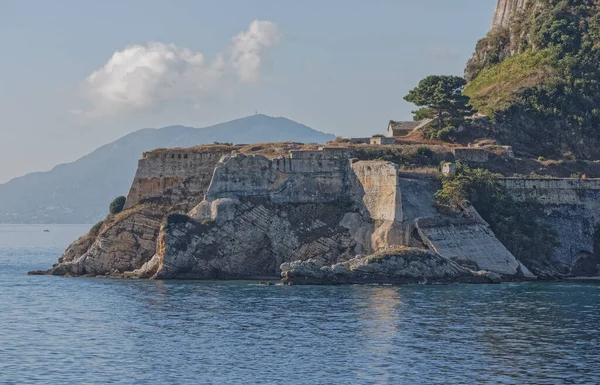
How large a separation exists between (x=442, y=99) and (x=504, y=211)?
20578 mm

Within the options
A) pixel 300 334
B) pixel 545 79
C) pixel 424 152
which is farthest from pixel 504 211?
pixel 300 334

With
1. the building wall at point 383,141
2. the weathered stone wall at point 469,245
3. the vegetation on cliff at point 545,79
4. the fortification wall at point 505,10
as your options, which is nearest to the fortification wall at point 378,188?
the weathered stone wall at point 469,245

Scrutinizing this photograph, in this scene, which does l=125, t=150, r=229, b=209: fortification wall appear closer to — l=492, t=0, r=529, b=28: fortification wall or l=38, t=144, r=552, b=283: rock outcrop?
l=38, t=144, r=552, b=283: rock outcrop

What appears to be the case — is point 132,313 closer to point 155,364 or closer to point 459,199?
point 155,364

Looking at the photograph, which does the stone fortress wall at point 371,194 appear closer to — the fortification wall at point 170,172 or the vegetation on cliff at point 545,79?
the fortification wall at point 170,172

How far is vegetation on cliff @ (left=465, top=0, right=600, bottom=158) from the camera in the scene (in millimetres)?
107125

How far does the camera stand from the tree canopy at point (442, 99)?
339ft

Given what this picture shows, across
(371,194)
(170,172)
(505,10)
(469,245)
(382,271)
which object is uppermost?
(505,10)

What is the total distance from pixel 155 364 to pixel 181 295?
23.4m

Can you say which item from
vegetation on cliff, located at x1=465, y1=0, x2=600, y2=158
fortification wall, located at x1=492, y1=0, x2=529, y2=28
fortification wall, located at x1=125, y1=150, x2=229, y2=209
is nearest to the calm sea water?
fortification wall, located at x1=125, y1=150, x2=229, y2=209

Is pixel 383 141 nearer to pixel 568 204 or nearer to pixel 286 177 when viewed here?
pixel 286 177

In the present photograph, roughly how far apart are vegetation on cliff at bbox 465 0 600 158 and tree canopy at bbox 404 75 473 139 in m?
4.25

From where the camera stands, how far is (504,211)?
8512 cm

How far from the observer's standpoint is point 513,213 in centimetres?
8544
